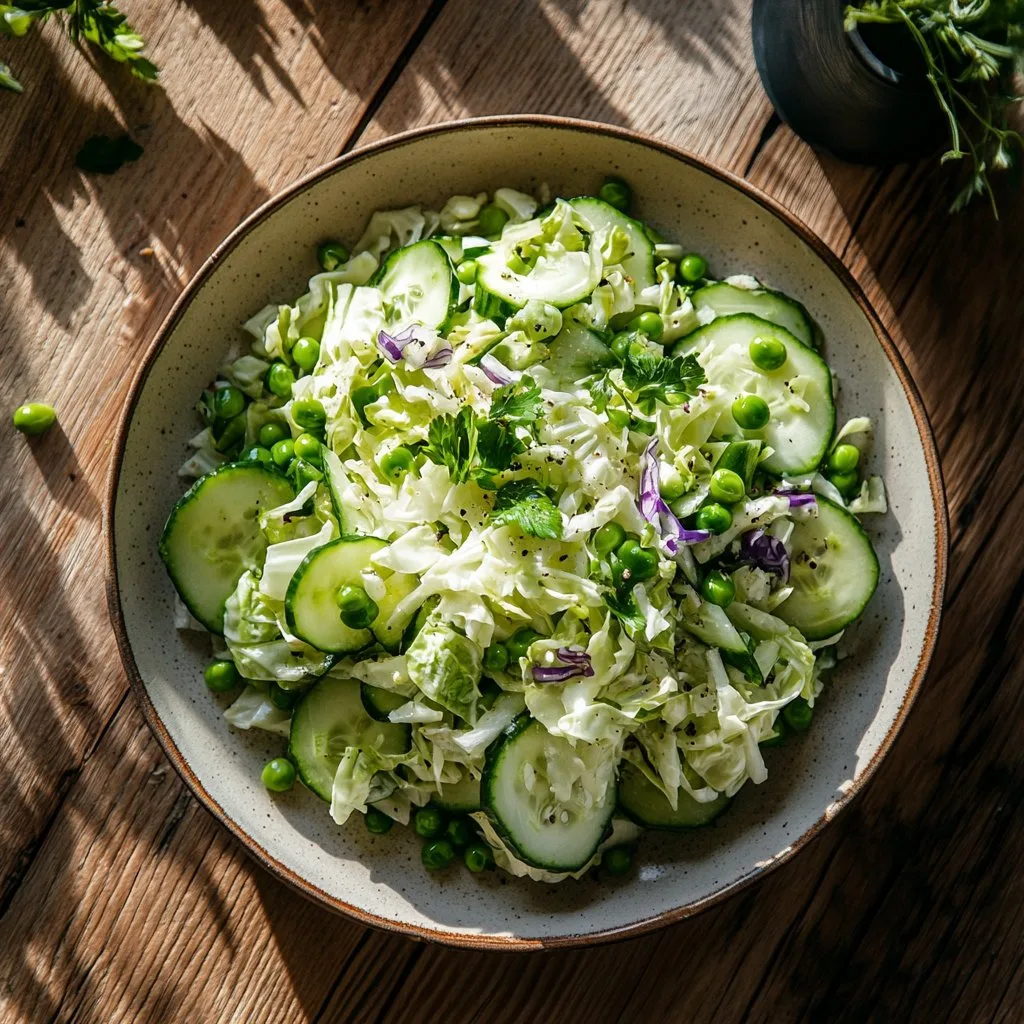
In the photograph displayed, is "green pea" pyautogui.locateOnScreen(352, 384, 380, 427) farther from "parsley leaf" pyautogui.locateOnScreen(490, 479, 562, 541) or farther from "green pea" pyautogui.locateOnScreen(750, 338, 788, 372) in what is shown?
"green pea" pyautogui.locateOnScreen(750, 338, 788, 372)

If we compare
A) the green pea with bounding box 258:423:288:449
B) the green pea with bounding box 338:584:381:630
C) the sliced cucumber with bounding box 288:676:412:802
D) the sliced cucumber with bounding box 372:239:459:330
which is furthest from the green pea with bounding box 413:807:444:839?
the sliced cucumber with bounding box 372:239:459:330

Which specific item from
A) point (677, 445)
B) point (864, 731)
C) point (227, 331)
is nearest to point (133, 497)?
→ point (227, 331)

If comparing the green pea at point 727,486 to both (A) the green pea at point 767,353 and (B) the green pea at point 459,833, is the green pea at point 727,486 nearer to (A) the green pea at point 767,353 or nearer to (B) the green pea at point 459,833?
(A) the green pea at point 767,353

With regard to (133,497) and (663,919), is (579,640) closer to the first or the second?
(663,919)

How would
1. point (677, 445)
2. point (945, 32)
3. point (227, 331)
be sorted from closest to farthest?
point (945, 32), point (677, 445), point (227, 331)

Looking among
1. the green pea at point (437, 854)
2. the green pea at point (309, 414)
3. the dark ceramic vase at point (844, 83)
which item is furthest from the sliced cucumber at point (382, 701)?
the dark ceramic vase at point (844, 83)

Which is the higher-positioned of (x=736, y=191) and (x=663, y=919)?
(x=736, y=191)

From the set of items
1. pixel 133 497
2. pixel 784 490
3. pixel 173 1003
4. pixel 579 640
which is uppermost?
pixel 784 490

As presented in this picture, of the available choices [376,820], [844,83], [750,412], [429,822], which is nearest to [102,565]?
[376,820]
